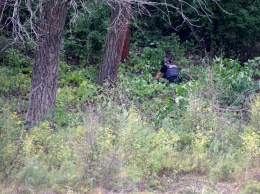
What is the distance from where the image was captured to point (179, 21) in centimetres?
1859

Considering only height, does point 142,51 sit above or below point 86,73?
above

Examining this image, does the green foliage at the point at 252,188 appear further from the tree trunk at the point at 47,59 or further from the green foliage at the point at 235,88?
the tree trunk at the point at 47,59

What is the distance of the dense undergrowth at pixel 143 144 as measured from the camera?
6.34m

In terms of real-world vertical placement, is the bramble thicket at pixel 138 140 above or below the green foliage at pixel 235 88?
below

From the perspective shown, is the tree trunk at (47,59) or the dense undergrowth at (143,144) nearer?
the dense undergrowth at (143,144)

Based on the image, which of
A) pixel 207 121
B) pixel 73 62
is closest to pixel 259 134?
pixel 207 121

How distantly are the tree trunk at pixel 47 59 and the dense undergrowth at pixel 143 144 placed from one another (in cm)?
39

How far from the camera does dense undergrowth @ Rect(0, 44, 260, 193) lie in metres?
6.34

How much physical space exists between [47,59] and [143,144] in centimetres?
292

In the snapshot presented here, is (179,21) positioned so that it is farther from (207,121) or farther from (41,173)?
(41,173)

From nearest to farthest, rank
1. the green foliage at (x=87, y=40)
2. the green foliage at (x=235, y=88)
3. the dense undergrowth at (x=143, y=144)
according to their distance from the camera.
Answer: the dense undergrowth at (x=143, y=144)
the green foliage at (x=235, y=88)
the green foliage at (x=87, y=40)

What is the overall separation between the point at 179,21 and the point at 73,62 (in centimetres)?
537

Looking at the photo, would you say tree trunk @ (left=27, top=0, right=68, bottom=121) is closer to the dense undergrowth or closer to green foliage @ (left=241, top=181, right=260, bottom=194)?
the dense undergrowth

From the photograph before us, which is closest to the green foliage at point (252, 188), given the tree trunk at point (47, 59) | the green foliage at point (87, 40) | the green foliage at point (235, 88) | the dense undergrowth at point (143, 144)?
the dense undergrowth at point (143, 144)
